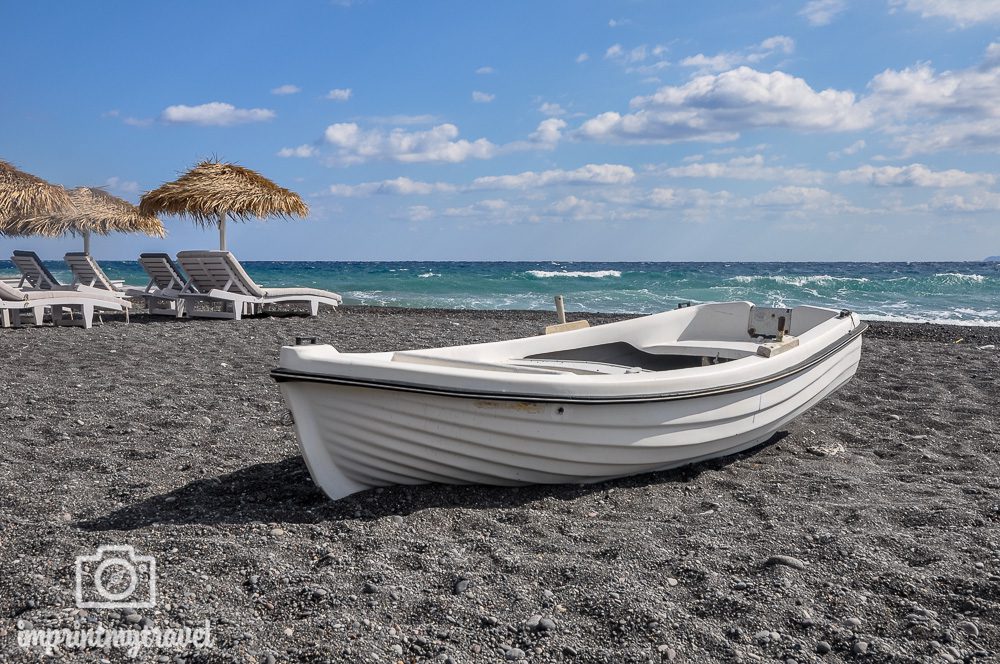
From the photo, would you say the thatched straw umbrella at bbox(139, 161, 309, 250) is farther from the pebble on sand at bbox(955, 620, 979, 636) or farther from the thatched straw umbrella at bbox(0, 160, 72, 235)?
the pebble on sand at bbox(955, 620, 979, 636)

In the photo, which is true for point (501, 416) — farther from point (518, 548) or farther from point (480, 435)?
point (518, 548)

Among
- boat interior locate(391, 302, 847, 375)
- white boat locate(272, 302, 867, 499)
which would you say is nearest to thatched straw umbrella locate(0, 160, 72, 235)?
boat interior locate(391, 302, 847, 375)

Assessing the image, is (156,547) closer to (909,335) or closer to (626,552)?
(626,552)

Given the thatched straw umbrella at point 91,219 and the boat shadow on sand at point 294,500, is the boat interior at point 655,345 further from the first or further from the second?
the thatched straw umbrella at point 91,219

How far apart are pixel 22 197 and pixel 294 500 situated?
1174 cm

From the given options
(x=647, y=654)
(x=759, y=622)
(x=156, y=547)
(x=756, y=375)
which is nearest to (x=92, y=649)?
(x=156, y=547)

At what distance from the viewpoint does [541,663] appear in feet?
6.85

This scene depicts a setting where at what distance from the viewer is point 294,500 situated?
334 centimetres

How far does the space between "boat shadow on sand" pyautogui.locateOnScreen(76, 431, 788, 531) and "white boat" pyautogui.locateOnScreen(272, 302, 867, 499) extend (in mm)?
68

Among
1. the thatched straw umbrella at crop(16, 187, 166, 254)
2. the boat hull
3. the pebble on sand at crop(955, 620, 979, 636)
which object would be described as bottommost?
the pebble on sand at crop(955, 620, 979, 636)

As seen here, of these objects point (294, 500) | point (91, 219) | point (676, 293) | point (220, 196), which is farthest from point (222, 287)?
point (676, 293)

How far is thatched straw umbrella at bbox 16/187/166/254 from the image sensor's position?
46.7 ft

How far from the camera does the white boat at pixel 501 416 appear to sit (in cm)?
294

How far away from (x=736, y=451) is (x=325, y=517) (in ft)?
6.94
